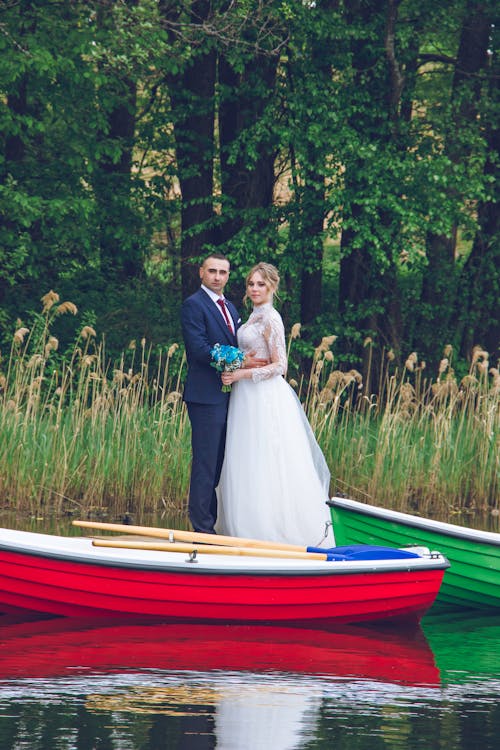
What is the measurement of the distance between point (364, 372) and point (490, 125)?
405cm

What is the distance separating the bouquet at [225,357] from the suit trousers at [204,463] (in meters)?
0.32

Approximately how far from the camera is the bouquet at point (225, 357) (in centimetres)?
905

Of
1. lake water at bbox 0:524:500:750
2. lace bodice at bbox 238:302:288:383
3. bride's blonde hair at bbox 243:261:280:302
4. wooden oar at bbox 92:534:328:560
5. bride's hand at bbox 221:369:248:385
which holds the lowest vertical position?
lake water at bbox 0:524:500:750

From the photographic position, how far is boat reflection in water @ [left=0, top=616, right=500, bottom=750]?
5523 millimetres

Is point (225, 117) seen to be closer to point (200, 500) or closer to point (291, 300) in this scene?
point (291, 300)

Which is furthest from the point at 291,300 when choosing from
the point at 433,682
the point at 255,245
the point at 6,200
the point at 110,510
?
the point at 433,682

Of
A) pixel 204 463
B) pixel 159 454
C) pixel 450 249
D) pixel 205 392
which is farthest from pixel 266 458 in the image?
pixel 450 249

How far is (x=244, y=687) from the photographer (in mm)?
6273

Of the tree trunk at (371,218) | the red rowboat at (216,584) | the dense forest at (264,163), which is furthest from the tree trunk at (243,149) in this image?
the red rowboat at (216,584)

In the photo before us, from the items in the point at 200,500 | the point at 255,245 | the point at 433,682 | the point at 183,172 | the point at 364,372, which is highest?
the point at 183,172

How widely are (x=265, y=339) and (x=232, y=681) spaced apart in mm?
3421

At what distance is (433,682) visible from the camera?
A: 21.7ft

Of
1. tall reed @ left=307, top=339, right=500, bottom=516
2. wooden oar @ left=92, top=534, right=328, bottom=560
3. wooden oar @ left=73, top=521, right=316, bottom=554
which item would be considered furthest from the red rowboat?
tall reed @ left=307, top=339, right=500, bottom=516

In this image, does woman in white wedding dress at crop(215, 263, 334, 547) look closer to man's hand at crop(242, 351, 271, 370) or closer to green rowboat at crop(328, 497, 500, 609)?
man's hand at crop(242, 351, 271, 370)
